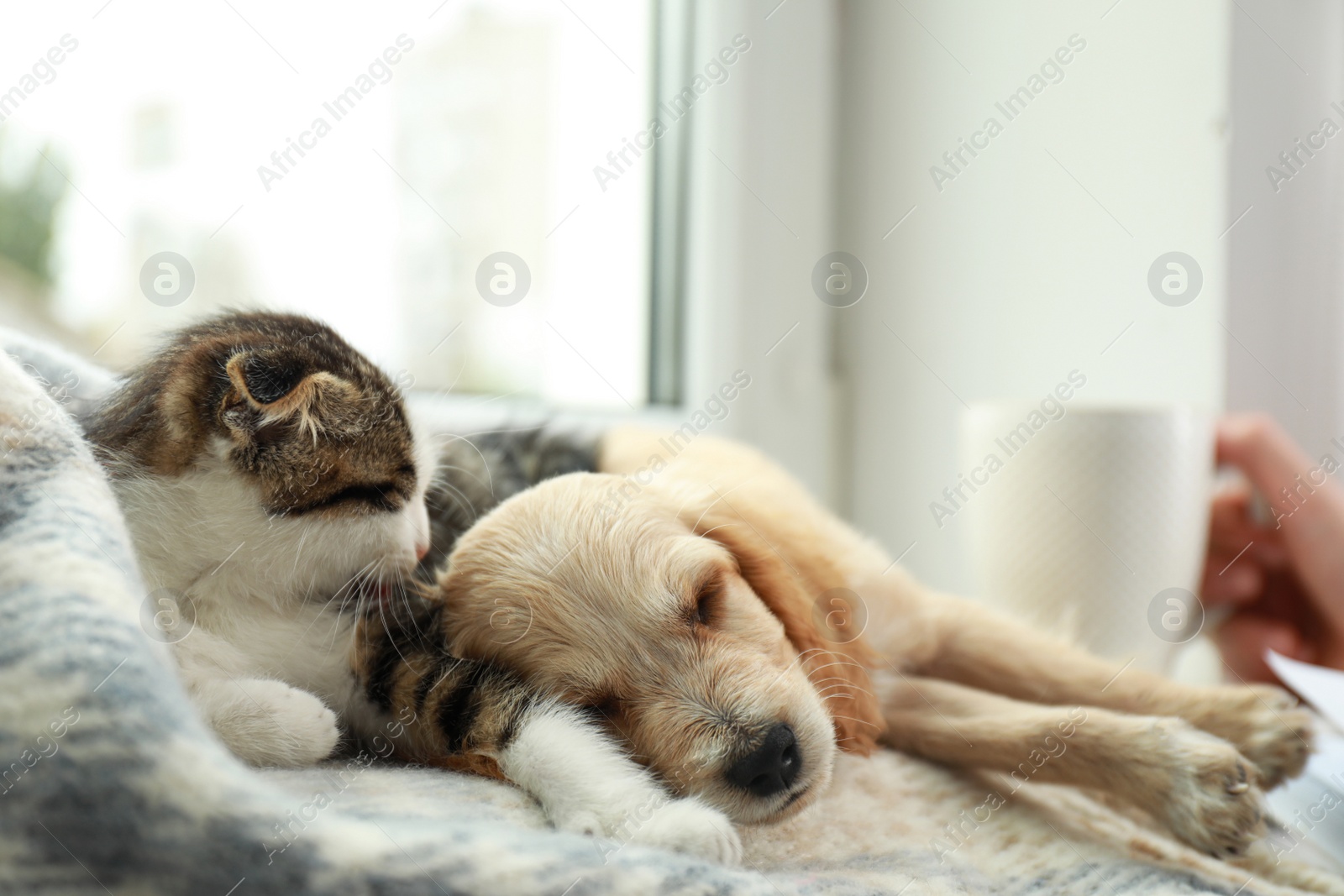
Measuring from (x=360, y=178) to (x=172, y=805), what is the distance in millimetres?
1791

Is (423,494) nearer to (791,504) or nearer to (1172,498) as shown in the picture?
(791,504)

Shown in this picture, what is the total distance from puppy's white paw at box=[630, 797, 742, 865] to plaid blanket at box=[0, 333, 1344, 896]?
51 mm

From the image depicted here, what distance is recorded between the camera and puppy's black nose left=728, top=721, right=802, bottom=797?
80cm

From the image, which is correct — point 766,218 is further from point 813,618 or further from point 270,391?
point 270,391

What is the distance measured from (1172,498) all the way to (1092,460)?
0.55 feet

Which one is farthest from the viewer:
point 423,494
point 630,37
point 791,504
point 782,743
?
point 630,37

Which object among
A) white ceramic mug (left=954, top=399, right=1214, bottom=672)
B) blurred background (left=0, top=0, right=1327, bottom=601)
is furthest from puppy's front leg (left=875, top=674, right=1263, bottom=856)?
blurred background (left=0, top=0, right=1327, bottom=601)

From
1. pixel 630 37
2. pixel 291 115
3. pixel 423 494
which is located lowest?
pixel 423 494

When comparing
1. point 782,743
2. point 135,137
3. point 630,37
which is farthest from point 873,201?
point 782,743

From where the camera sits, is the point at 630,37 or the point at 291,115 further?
the point at 630,37

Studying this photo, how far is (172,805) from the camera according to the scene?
19.7 inches

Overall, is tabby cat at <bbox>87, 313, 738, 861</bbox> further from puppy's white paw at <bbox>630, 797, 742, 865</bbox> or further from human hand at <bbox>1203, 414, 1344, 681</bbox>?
human hand at <bbox>1203, 414, 1344, 681</bbox>

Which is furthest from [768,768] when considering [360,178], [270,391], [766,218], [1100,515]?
[766,218]

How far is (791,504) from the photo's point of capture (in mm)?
1304
